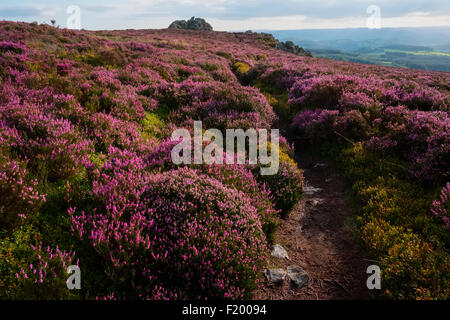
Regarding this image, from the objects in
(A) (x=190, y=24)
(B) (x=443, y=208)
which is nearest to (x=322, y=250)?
(B) (x=443, y=208)

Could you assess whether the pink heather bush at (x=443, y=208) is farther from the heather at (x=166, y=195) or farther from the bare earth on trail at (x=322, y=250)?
the bare earth on trail at (x=322, y=250)

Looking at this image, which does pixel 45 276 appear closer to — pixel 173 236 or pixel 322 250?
pixel 173 236

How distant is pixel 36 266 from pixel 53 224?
79 centimetres

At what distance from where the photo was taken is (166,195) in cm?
468

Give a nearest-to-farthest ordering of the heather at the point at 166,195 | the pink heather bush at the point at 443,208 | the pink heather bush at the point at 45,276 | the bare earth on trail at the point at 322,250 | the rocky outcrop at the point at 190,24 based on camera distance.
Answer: the pink heather bush at the point at 45,276
the heather at the point at 166,195
the bare earth on trail at the point at 322,250
the pink heather bush at the point at 443,208
the rocky outcrop at the point at 190,24

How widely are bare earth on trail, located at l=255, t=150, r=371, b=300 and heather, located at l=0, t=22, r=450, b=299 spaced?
0.33m

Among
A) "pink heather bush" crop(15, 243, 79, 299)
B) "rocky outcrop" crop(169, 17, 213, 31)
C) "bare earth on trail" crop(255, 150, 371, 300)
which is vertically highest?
"rocky outcrop" crop(169, 17, 213, 31)

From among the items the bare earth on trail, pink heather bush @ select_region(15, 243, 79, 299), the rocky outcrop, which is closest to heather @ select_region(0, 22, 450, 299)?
pink heather bush @ select_region(15, 243, 79, 299)

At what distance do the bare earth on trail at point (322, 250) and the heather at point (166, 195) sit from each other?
1.07 ft

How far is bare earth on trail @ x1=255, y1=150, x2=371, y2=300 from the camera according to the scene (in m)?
4.34

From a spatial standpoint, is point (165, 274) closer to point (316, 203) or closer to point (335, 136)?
point (316, 203)

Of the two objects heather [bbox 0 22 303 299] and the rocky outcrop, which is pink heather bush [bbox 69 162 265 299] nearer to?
heather [bbox 0 22 303 299]

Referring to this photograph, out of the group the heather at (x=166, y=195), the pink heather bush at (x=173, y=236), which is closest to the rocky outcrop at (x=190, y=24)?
the heather at (x=166, y=195)

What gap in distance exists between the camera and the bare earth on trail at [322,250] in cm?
434
